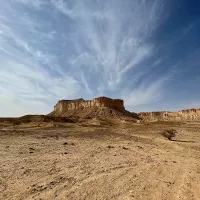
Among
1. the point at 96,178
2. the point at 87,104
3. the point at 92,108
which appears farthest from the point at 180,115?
the point at 96,178

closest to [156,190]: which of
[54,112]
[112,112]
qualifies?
[112,112]

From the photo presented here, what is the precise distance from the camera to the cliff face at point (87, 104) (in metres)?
113

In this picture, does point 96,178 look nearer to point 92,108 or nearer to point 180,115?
point 92,108

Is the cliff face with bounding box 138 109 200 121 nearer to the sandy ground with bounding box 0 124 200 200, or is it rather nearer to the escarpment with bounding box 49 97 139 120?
the escarpment with bounding box 49 97 139 120

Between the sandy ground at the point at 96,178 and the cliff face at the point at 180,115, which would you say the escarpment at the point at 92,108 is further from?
the sandy ground at the point at 96,178

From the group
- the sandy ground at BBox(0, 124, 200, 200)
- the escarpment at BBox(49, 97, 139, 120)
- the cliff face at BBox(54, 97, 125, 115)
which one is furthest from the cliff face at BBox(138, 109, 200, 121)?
the sandy ground at BBox(0, 124, 200, 200)

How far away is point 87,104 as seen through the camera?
118 m

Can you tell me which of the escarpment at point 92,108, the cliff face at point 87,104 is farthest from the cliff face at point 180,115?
the escarpment at point 92,108

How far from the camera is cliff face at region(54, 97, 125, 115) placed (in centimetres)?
11338

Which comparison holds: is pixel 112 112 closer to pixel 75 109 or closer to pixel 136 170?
pixel 75 109

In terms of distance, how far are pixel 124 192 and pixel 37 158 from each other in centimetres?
597

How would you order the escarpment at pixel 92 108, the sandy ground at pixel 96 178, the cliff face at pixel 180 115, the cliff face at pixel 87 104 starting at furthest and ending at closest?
the cliff face at pixel 180 115
the cliff face at pixel 87 104
the escarpment at pixel 92 108
the sandy ground at pixel 96 178

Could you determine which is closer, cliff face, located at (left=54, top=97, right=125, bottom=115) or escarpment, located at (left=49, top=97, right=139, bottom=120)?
escarpment, located at (left=49, top=97, right=139, bottom=120)

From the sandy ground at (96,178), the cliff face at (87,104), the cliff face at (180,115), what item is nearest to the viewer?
the sandy ground at (96,178)
